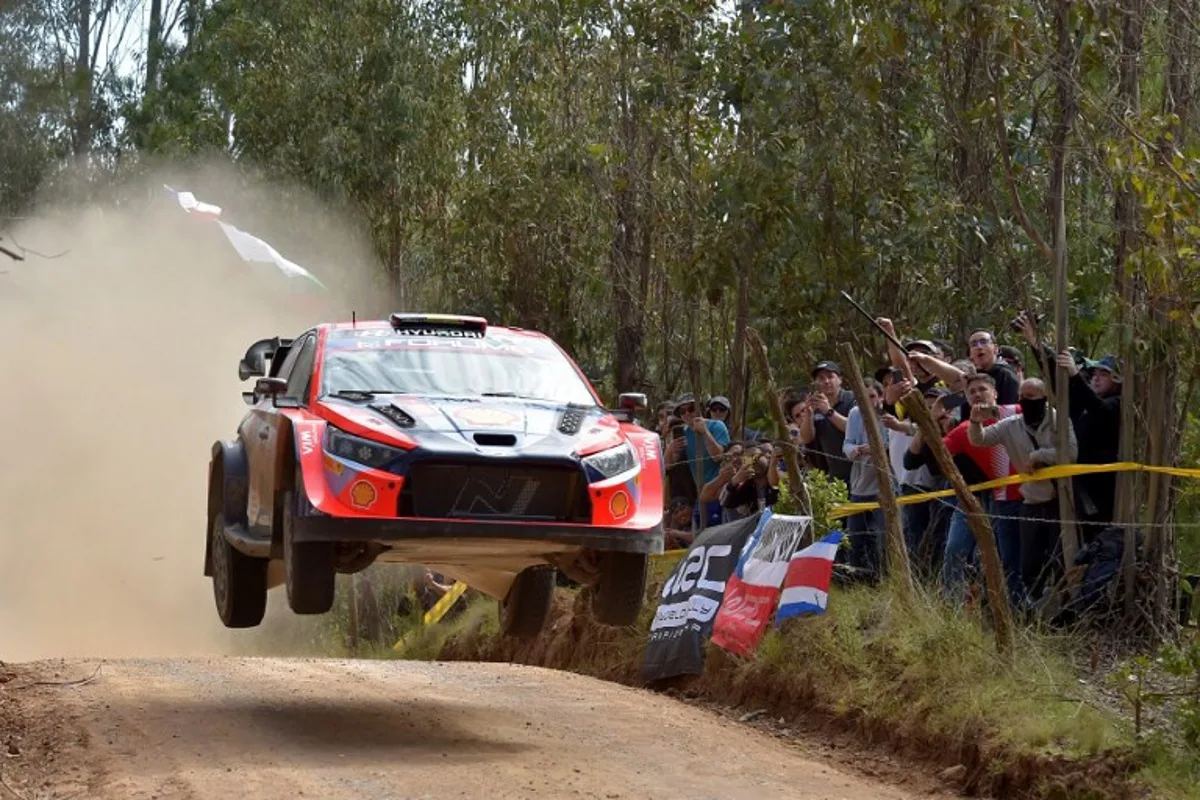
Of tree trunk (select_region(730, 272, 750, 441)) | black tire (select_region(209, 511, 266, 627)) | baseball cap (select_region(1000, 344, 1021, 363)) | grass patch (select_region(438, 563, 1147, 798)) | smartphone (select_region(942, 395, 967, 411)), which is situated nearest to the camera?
grass patch (select_region(438, 563, 1147, 798))

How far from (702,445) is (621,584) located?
19.7 ft

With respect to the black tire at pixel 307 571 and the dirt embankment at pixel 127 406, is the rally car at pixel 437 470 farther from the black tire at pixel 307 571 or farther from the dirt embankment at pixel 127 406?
the dirt embankment at pixel 127 406

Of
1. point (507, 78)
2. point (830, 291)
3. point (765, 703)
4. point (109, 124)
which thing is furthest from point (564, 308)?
point (109, 124)

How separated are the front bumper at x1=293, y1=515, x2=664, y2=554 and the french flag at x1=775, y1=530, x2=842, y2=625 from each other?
2.52 m

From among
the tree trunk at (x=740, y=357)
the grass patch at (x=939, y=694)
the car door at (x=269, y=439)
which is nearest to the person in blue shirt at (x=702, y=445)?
the tree trunk at (x=740, y=357)

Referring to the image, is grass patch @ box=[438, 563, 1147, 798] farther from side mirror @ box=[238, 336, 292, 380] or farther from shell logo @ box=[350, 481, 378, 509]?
side mirror @ box=[238, 336, 292, 380]

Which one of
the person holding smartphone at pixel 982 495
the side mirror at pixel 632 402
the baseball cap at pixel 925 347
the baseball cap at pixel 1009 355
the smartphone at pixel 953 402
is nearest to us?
the side mirror at pixel 632 402

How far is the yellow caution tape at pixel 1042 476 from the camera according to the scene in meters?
11.8

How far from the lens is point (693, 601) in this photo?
14383 mm

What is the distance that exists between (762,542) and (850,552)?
4.54 ft

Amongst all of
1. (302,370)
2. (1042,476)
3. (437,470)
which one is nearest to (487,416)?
(437,470)

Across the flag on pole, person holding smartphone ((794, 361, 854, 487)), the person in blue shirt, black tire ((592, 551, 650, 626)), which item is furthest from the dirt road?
the flag on pole

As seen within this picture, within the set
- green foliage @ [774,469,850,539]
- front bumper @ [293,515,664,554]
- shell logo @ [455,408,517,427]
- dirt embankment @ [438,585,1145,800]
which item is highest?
shell logo @ [455,408,517,427]

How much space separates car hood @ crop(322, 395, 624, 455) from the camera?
1067 cm
